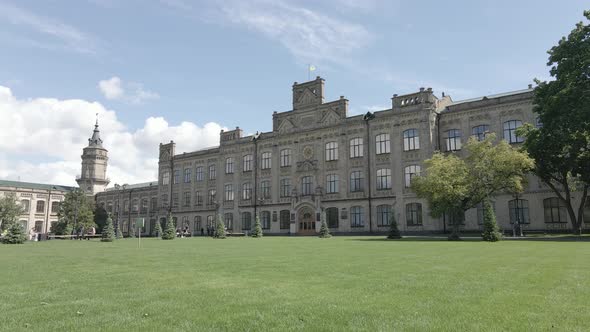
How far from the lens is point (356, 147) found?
5447cm

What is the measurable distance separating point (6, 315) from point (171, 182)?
71230 mm

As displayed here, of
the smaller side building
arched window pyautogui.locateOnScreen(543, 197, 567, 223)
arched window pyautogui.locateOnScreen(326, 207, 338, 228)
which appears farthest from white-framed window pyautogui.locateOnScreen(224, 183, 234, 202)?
the smaller side building

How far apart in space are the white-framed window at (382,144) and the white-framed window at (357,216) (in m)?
7.20

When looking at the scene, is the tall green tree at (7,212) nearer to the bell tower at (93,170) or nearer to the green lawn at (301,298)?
the bell tower at (93,170)

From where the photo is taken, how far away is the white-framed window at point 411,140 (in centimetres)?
4981

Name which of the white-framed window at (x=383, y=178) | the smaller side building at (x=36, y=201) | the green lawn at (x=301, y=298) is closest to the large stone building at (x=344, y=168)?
the white-framed window at (x=383, y=178)

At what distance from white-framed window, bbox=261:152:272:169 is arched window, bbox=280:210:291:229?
7147 mm

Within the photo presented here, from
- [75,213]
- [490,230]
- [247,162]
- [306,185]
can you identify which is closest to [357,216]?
[306,185]

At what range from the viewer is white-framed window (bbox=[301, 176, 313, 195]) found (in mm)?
57906

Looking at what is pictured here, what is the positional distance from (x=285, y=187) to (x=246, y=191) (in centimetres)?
756

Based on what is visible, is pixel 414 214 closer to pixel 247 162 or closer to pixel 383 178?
pixel 383 178

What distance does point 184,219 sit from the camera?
73.1 meters

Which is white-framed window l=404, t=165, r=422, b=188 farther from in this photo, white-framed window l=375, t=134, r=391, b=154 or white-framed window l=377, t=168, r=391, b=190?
white-framed window l=375, t=134, r=391, b=154

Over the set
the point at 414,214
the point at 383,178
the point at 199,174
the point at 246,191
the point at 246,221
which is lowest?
the point at 246,221
